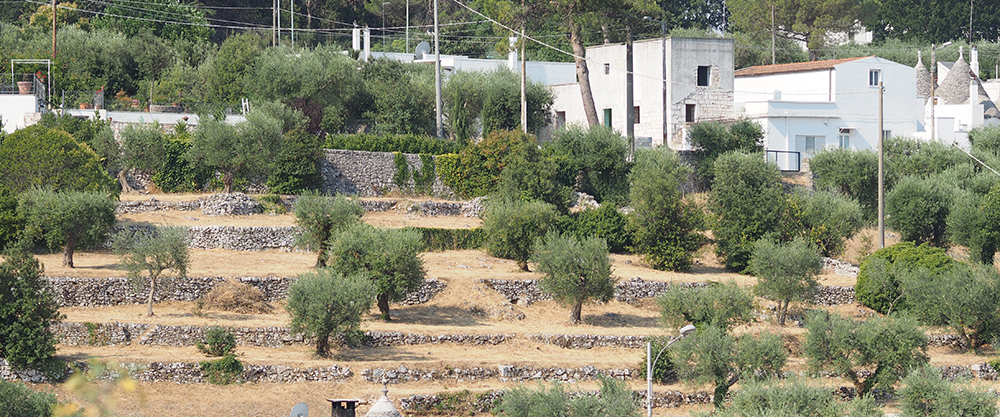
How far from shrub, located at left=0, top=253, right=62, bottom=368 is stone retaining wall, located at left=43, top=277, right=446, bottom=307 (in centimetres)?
317

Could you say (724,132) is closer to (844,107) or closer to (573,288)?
(844,107)

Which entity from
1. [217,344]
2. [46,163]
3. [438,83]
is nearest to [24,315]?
[217,344]

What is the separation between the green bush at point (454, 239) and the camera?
4488 centimetres

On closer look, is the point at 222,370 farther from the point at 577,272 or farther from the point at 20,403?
the point at 577,272

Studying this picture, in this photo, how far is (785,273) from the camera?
135ft

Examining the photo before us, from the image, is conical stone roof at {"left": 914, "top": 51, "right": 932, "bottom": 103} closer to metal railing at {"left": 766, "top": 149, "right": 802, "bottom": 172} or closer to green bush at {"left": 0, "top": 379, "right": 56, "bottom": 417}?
metal railing at {"left": 766, "top": 149, "right": 802, "bottom": 172}

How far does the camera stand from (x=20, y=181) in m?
41.4

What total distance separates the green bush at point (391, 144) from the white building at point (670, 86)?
29.1 ft

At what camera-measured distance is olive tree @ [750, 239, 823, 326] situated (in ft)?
134

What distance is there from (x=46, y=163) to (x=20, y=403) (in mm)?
19108

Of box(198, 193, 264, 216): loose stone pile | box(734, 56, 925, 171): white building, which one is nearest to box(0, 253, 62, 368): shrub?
box(198, 193, 264, 216): loose stone pile

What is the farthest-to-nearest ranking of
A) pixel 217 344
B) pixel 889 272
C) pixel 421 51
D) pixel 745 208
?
pixel 421 51 → pixel 745 208 → pixel 889 272 → pixel 217 344

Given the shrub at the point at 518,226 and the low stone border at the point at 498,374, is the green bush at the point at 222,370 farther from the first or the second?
the shrub at the point at 518,226

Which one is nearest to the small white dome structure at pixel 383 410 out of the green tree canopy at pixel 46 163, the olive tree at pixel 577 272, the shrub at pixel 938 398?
the olive tree at pixel 577 272
